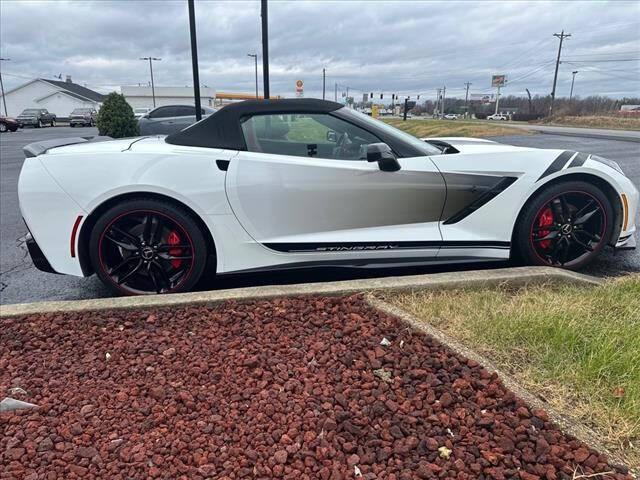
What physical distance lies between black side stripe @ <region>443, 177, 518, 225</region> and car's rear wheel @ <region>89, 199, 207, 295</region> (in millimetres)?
1759

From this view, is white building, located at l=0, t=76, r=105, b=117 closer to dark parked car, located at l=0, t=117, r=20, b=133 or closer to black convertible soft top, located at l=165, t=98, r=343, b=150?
dark parked car, located at l=0, t=117, r=20, b=133

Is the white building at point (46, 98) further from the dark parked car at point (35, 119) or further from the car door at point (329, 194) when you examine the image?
the car door at point (329, 194)

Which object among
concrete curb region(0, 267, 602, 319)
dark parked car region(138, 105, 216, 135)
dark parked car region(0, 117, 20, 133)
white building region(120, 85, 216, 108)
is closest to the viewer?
concrete curb region(0, 267, 602, 319)

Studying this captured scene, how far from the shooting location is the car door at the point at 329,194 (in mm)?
3174

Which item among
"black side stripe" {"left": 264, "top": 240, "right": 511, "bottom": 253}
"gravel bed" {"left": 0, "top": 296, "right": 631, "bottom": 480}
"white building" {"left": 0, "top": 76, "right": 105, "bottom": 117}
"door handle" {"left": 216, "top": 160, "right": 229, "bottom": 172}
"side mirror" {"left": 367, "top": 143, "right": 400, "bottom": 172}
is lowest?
"gravel bed" {"left": 0, "top": 296, "right": 631, "bottom": 480}

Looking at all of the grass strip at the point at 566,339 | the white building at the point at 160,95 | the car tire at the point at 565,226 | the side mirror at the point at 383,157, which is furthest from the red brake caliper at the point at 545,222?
the white building at the point at 160,95

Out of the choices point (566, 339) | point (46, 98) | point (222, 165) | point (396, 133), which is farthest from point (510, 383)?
point (46, 98)

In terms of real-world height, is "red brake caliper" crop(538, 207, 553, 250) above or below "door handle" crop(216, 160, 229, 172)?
below

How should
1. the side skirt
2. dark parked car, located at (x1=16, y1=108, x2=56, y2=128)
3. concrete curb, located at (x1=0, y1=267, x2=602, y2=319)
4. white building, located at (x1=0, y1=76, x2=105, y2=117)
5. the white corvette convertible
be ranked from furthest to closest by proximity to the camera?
white building, located at (x1=0, y1=76, x2=105, y2=117), dark parked car, located at (x1=16, y1=108, x2=56, y2=128), the side skirt, the white corvette convertible, concrete curb, located at (x1=0, y1=267, x2=602, y2=319)

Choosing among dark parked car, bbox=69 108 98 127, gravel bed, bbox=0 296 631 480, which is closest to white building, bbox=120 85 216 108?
dark parked car, bbox=69 108 98 127

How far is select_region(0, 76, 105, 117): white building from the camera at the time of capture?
65.9 metres

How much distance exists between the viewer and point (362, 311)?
2.77 metres

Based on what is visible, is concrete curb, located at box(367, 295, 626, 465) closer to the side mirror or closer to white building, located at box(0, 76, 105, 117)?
the side mirror

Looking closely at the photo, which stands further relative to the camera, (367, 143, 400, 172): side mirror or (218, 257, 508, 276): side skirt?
(218, 257, 508, 276): side skirt
